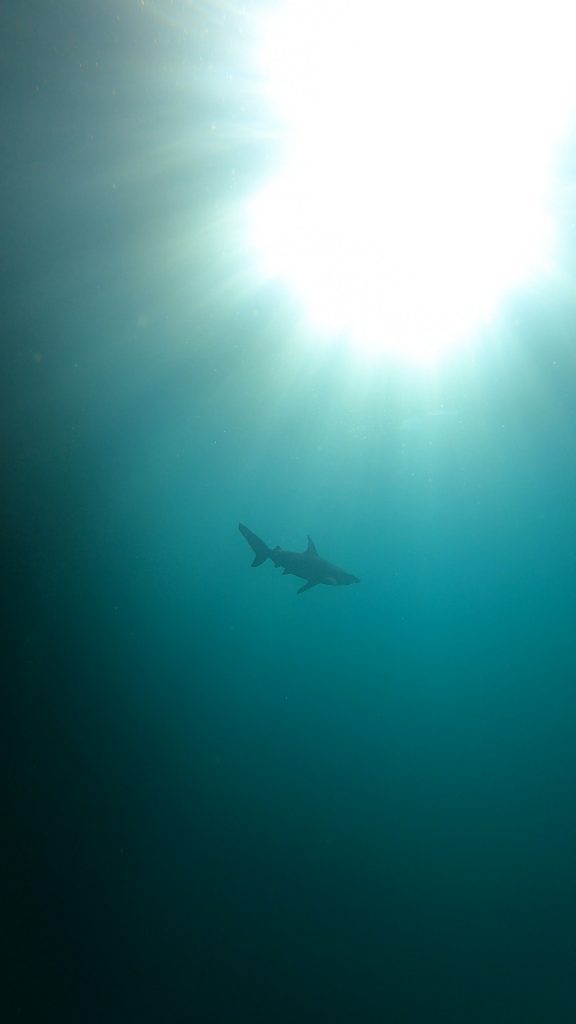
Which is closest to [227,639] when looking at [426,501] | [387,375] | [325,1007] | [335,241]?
[426,501]

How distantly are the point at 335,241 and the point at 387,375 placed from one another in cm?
1258

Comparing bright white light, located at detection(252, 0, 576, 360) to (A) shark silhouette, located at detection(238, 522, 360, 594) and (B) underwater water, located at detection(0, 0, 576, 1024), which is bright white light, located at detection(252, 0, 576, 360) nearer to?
(B) underwater water, located at detection(0, 0, 576, 1024)

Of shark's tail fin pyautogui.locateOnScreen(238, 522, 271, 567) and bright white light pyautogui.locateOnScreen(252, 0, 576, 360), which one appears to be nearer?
bright white light pyautogui.locateOnScreen(252, 0, 576, 360)

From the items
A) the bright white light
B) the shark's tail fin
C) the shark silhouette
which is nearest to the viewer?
the bright white light

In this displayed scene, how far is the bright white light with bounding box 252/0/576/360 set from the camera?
6.88 metres

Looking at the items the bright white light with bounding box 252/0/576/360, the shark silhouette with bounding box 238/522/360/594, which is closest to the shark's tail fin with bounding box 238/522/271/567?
the shark silhouette with bounding box 238/522/360/594

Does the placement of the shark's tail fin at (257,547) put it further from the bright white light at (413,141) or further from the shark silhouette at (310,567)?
the bright white light at (413,141)

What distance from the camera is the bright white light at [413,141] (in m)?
6.88

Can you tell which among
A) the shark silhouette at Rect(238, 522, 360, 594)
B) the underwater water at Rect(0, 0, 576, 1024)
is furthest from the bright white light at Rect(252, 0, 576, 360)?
the shark silhouette at Rect(238, 522, 360, 594)

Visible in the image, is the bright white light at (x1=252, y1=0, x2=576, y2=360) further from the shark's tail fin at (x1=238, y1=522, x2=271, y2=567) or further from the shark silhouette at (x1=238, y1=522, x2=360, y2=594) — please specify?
the shark silhouette at (x1=238, y1=522, x2=360, y2=594)

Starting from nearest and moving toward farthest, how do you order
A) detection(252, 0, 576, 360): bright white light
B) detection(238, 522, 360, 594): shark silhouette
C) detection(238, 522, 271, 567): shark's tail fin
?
1. detection(252, 0, 576, 360): bright white light
2. detection(238, 522, 360, 594): shark silhouette
3. detection(238, 522, 271, 567): shark's tail fin

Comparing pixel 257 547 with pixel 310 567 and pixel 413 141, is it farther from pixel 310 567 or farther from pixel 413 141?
pixel 413 141

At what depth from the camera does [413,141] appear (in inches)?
346

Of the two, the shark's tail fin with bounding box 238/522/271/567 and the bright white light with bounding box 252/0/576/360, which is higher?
the bright white light with bounding box 252/0/576/360
